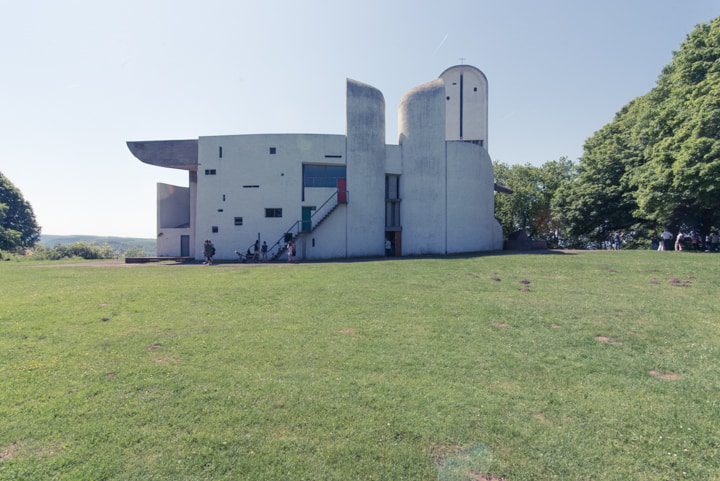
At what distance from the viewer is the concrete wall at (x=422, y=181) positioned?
1141 inches

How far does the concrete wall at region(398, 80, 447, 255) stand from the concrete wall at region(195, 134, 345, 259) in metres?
5.34

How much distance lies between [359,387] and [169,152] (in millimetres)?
30655

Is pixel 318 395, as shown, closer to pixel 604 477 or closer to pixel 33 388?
pixel 604 477

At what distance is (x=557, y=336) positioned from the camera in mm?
8344

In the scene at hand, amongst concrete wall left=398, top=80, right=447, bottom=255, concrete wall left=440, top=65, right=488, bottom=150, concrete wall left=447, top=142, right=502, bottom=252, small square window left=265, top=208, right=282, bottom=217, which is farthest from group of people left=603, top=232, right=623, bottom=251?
small square window left=265, top=208, right=282, bottom=217

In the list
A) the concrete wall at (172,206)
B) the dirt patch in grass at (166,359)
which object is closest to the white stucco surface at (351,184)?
the concrete wall at (172,206)

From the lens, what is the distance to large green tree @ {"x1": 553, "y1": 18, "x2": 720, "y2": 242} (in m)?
20.8

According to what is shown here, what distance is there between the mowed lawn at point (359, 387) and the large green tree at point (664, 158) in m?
14.4

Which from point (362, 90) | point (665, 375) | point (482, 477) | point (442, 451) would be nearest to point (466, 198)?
point (362, 90)

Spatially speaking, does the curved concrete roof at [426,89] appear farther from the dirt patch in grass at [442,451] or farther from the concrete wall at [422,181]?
the dirt patch in grass at [442,451]

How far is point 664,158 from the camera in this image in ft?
77.0

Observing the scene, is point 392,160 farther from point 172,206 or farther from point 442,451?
point 442,451

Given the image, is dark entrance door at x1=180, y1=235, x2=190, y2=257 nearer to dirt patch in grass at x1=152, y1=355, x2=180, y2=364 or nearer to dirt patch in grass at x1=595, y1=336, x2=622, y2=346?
dirt patch in grass at x1=152, y1=355, x2=180, y2=364

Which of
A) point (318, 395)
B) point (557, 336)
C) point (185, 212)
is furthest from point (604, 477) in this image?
point (185, 212)
